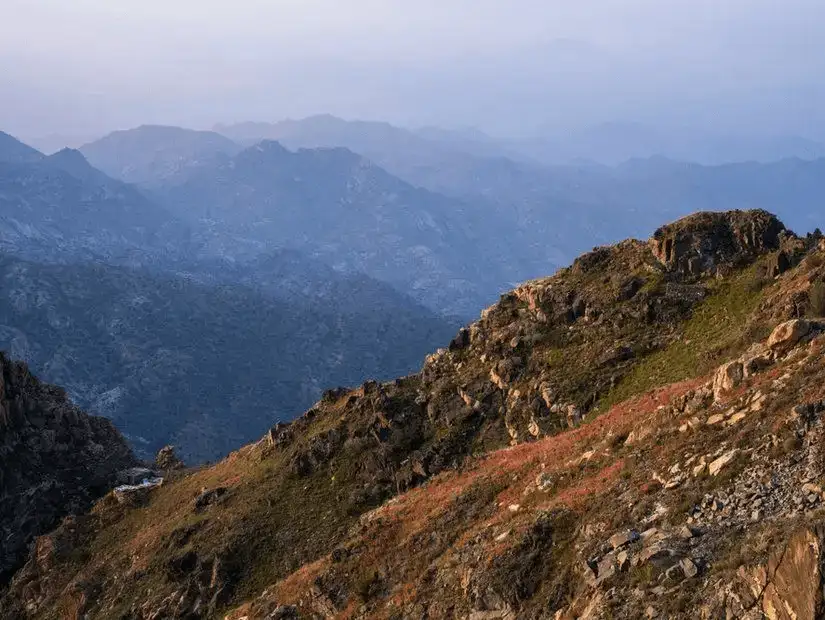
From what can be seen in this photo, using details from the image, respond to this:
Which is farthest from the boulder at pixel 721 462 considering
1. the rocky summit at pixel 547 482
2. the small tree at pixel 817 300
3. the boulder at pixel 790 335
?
the small tree at pixel 817 300

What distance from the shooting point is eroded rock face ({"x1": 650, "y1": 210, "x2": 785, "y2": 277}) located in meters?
51.7

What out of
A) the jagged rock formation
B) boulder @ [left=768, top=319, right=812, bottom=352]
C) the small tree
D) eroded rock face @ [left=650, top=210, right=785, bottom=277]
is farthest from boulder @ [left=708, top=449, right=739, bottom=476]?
the jagged rock formation

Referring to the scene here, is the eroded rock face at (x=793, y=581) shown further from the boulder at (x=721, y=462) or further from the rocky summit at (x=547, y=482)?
the boulder at (x=721, y=462)

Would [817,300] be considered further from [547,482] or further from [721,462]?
[547,482]

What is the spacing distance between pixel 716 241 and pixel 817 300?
1713 cm

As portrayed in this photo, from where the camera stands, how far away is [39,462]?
74375mm

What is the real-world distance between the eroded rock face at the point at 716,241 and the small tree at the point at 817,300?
46.4ft

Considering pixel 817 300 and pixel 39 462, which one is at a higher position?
pixel 817 300

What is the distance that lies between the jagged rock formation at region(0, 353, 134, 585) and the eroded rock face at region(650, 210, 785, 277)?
2258 inches

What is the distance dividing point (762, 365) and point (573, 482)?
9.44 meters

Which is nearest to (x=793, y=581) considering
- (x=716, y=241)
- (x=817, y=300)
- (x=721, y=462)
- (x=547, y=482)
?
(x=721, y=462)

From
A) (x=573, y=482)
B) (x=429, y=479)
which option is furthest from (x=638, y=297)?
(x=573, y=482)

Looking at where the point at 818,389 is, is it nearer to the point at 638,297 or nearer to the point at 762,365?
the point at 762,365

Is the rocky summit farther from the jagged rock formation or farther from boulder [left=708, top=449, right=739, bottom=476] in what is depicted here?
the jagged rock formation
